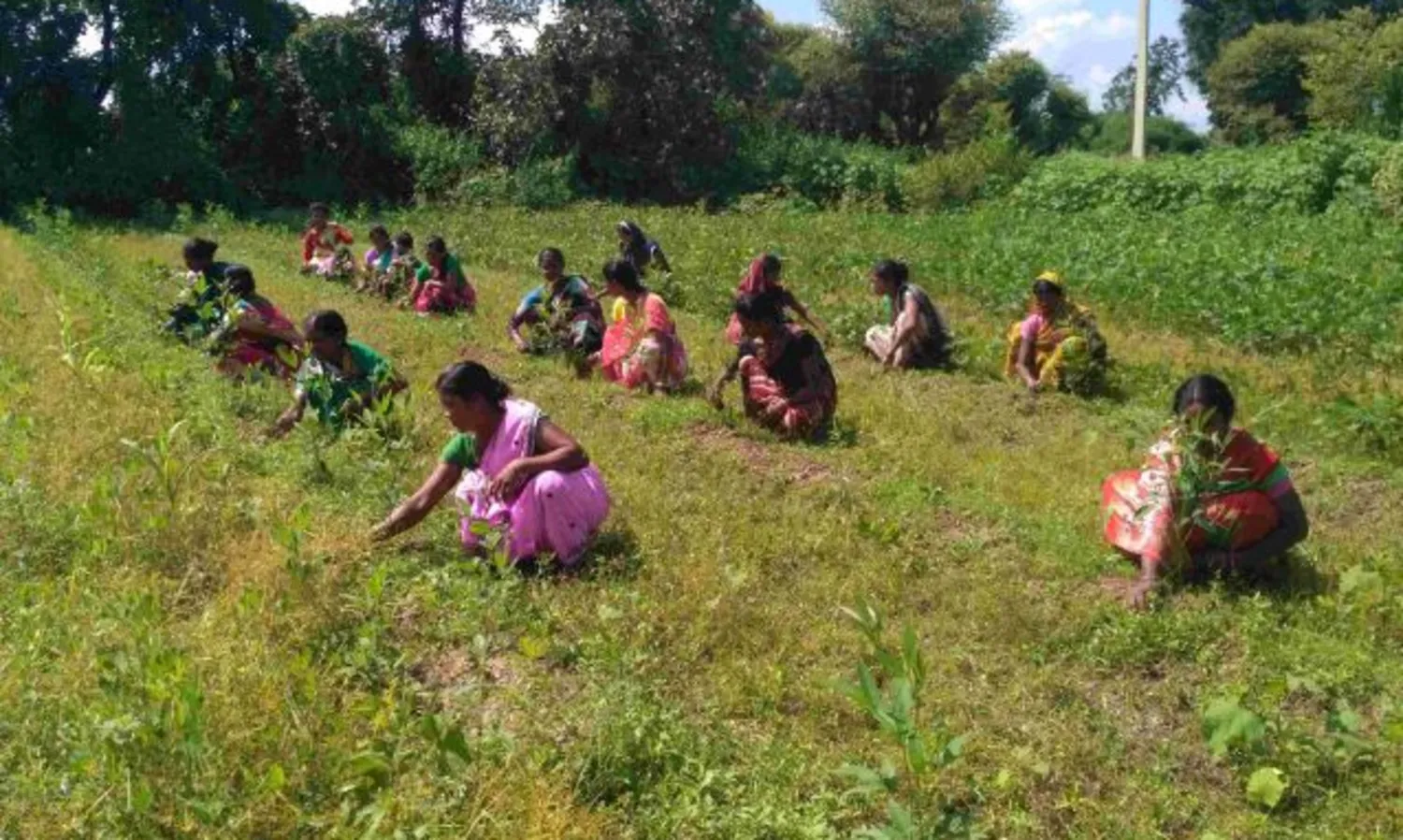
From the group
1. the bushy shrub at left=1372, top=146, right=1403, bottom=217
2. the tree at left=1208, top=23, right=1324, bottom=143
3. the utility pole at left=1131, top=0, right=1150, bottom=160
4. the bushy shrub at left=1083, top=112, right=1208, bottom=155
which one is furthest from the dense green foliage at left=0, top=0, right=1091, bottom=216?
the bushy shrub at left=1083, top=112, right=1208, bottom=155

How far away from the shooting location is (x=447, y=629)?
13.3 feet

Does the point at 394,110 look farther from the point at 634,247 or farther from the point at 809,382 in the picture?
the point at 809,382

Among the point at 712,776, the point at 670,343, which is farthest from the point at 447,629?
the point at 670,343

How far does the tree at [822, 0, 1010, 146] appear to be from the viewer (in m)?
34.4

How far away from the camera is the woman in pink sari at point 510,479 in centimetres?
456

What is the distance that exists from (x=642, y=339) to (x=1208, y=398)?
4.15 meters

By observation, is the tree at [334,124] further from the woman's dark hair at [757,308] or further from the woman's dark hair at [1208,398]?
the woman's dark hair at [1208,398]

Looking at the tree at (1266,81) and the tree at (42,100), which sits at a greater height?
the tree at (1266,81)

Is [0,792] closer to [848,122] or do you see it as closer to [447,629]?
[447,629]

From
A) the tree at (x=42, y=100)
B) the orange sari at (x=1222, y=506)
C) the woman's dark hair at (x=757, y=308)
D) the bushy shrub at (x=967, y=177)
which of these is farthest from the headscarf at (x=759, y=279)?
the tree at (x=42, y=100)

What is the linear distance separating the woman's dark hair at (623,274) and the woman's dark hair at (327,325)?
2282 millimetres

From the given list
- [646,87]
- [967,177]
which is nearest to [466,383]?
[967,177]

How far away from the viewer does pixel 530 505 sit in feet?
15.0

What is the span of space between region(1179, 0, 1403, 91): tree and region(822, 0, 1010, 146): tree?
42.2 feet
